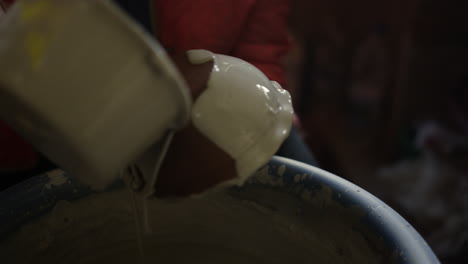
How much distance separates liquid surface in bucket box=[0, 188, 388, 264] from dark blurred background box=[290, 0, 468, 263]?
1011 mm

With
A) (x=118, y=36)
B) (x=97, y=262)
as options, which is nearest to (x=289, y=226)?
(x=97, y=262)

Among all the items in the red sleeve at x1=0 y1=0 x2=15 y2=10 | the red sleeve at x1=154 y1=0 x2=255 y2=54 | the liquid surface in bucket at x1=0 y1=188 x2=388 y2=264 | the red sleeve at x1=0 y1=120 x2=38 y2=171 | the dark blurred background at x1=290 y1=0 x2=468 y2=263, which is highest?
→ the red sleeve at x1=0 y1=0 x2=15 y2=10

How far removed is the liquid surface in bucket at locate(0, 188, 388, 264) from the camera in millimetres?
697

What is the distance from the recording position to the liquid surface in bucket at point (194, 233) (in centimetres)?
70

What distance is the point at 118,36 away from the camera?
38cm

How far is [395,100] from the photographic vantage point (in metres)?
1.91

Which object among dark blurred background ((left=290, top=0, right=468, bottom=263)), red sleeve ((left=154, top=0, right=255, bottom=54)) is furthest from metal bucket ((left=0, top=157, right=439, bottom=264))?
dark blurred background ((left=290, top=0, right=468, bottom=263))

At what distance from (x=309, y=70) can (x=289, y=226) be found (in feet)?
5.77

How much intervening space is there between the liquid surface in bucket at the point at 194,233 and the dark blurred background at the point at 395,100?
1011 millimetres

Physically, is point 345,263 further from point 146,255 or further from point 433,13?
point 433,13

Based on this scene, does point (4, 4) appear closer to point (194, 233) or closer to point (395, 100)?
point (194, 233)

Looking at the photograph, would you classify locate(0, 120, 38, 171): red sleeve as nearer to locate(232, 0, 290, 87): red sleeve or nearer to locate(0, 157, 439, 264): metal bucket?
locate(0, 157, 439, 264): metal bucket

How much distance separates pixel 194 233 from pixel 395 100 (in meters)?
1.37

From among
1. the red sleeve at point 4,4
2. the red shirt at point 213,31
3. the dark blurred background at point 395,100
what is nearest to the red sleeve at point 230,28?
the red shirt at point 213,31
